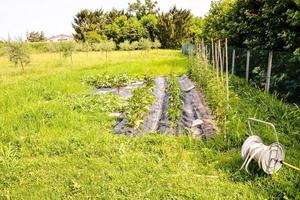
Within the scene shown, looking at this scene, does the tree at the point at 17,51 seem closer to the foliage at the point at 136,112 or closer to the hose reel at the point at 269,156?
the foliage at the point at 136,112

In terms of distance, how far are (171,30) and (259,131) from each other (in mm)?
45028

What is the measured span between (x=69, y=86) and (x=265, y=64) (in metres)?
6.48

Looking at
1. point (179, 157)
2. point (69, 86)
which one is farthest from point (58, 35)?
point (179, 157)

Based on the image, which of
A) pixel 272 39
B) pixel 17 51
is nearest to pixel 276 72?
pixel 272 39

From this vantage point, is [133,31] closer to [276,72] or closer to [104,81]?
[104,81]

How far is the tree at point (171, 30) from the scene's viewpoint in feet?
162

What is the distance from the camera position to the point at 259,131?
5.73 metres

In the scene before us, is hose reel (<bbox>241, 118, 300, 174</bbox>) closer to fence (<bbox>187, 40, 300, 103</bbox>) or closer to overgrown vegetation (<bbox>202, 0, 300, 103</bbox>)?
overgrown vegetation (<bbox>202, 0, 300, 103</bbox>)

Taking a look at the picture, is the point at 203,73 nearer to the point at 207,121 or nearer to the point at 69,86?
the point at 207,121

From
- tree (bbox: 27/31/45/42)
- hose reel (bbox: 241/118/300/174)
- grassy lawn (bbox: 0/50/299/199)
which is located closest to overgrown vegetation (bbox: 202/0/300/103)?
grassy lawn (bbox: 0/50/299/199)

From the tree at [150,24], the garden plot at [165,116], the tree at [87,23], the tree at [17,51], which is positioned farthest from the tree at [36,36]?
the garden plot at [165,116]

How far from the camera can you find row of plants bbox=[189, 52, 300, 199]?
400 cm

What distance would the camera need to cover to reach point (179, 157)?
5.05m

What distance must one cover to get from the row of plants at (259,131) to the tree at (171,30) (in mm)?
41941
